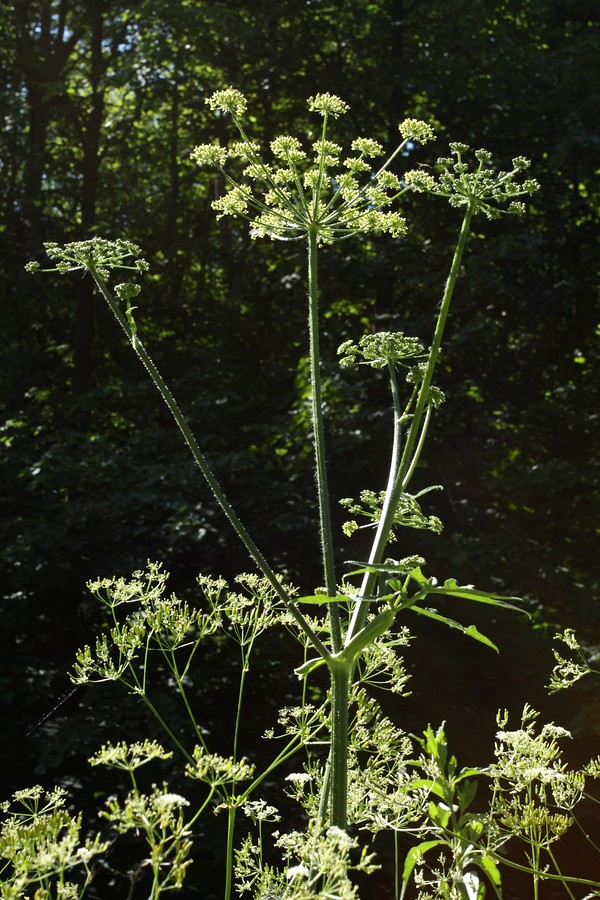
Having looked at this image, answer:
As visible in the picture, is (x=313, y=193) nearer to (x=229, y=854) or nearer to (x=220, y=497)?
(x=220, y=497)

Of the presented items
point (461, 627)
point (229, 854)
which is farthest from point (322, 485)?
point (229, 854)

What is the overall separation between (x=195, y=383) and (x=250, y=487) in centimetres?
148

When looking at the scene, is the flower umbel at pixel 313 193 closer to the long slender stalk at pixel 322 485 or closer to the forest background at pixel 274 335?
the long slender stalk at pixel 322 485

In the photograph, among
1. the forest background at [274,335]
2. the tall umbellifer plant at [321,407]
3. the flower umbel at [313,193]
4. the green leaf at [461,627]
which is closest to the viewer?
the green leaf at [461,627]

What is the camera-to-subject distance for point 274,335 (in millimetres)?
8711

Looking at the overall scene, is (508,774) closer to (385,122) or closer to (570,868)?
(570,868)

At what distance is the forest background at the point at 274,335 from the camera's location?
6.77 meters

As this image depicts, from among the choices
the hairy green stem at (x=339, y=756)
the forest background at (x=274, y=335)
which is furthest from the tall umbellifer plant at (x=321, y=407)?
the forest background at (x=274, y=335)

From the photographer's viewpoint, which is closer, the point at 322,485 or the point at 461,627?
the point at 461,627

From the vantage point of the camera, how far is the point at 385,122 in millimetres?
8594

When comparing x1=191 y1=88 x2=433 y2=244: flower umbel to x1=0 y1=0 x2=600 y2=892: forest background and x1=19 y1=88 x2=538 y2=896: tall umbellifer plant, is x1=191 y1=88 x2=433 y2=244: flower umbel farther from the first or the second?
x1=0 y1=0 x2=600 y2=892: forest background

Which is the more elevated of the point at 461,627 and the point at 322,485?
the point at 322,485

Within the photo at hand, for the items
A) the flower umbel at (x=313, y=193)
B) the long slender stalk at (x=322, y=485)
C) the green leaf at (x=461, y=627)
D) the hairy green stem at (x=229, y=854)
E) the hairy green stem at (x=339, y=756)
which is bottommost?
the hairy green stem at (x=229, y=854)

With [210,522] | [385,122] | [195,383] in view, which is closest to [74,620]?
[210,522]
